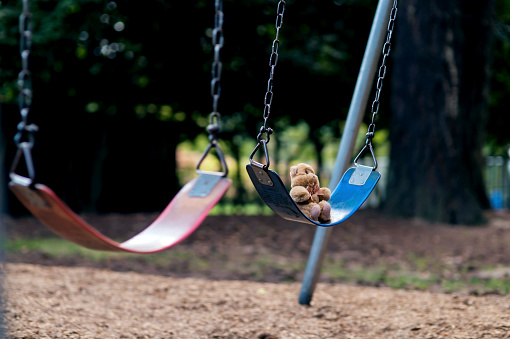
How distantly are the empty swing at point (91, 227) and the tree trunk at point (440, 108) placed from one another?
434cm

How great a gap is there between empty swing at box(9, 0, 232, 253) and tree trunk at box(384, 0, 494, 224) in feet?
14.3

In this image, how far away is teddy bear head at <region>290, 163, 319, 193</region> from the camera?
299cm

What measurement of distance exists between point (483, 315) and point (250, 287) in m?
1.70

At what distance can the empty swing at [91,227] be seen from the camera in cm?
233

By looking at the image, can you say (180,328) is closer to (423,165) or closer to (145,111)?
(423,165)

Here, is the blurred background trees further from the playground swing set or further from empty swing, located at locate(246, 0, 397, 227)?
empty swing, located at locate(246, 0, 397, 227)

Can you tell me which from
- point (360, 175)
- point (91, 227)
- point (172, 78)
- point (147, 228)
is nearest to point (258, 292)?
point (147, 228)

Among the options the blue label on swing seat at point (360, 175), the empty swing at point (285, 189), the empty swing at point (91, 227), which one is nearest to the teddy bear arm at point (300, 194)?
the empty swing at point (285, 189)

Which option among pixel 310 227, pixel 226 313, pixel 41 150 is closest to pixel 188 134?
pixel 41 150

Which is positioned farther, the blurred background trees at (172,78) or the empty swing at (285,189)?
the blurred background trees at (172,78)

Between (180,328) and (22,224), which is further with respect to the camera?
(22,224)

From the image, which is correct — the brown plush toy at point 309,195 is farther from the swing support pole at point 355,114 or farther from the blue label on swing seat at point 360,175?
the swing support pole at point 355,114

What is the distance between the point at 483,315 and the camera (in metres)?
3.31

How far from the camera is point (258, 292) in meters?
4.14
